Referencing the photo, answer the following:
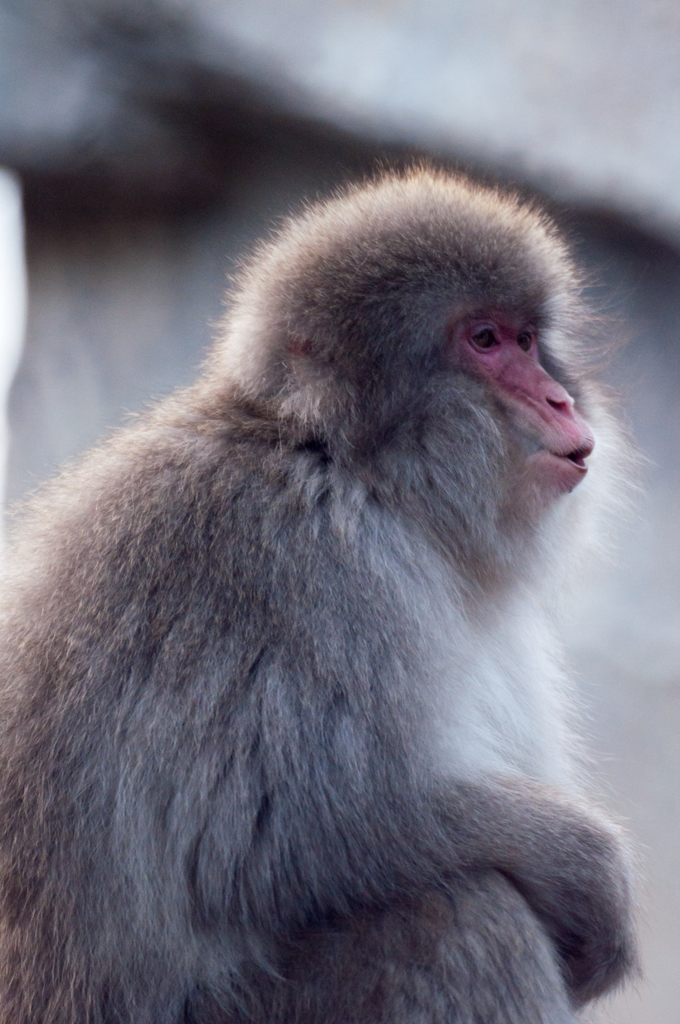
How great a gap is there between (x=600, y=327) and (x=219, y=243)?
1830 millimetres

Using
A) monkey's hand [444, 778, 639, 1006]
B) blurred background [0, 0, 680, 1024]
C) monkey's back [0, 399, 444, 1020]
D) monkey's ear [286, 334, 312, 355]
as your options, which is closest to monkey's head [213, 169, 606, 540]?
monkey's ear [286, 334, 312, 355]

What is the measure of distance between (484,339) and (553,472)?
0.30m

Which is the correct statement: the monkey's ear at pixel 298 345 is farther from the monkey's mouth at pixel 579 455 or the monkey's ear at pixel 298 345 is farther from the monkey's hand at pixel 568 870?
the monkey's hand at pixel 568 870

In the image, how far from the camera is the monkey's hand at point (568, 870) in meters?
1.75

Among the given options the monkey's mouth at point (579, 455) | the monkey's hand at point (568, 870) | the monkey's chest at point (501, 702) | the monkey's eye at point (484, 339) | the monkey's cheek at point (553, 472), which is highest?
the monkey's eye at point (484, 339)

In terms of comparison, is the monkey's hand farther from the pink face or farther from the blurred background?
the blurred background

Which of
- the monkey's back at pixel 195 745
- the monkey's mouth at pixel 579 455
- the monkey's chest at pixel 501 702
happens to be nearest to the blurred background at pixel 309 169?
the monkey's chest at pixel 501 702

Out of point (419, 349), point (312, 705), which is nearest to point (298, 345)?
point (419, 349)

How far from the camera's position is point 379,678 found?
173cm

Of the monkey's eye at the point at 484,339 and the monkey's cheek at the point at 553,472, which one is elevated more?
the monkey's eye at the point at 484,339

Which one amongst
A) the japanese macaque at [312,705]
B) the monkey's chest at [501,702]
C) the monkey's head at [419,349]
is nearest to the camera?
the japanese macaque at [312,705]

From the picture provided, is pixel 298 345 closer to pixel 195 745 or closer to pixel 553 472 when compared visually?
pixel 553 472

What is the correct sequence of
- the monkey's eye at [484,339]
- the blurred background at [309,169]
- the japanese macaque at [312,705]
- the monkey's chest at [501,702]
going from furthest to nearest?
the blurred background at [309,169]
the monkey's eye at [484,339]
the monkey's chest at [501,702]
the japanese macaque at [312,705]

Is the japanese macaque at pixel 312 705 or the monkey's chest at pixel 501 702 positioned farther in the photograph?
the monkey's chest at pixel 501 702
